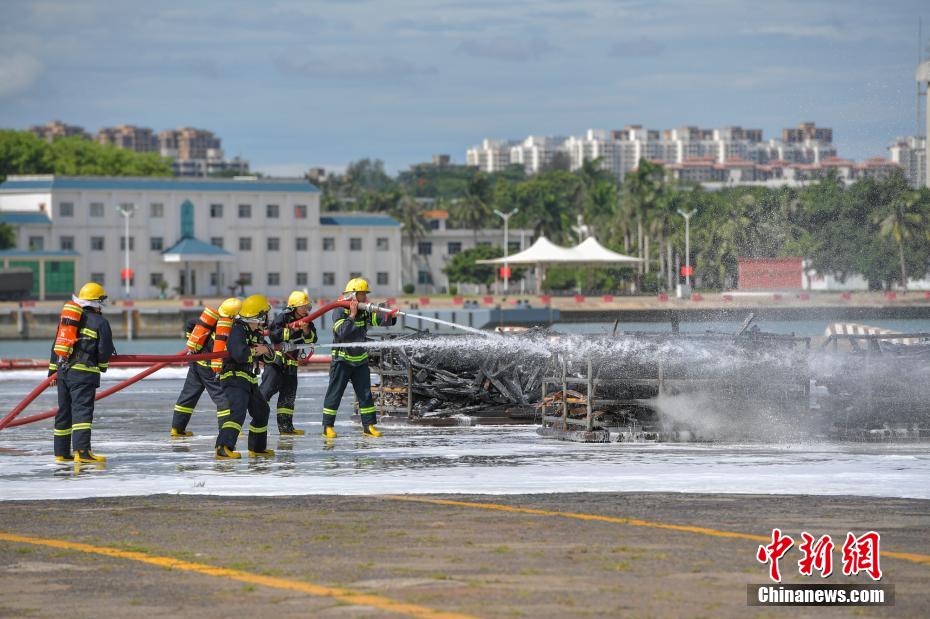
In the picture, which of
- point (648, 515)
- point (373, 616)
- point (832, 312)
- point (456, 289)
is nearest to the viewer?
point (373, 616)

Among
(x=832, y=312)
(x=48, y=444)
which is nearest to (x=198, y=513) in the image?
(x=48, y=444)

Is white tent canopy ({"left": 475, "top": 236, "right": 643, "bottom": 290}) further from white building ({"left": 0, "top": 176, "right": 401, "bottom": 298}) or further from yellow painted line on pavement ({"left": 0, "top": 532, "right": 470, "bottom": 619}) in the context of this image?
yellow painted line on pavement ({"left": 0, "top": 532, "right": 470, "bottom": 619})

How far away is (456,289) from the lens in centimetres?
12369

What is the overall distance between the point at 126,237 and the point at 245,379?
95.1m

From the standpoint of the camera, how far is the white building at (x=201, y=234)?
112812mm

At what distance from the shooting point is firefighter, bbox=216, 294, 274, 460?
616 inches

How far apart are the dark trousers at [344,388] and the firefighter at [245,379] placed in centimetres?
208

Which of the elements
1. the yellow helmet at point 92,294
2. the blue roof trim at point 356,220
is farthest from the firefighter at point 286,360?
the blue roof trim at point 356,220

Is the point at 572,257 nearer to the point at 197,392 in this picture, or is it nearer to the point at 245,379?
the point at 197,392

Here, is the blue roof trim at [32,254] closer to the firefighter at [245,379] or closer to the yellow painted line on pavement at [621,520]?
the firefighter at [245,379]

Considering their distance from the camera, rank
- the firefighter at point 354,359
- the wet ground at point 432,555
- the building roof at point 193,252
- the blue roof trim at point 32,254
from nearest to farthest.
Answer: the wet ground at point 432,555, the firefighter at point 354,359, the blue roof trim at point 32,254, the building roof at point 193,252

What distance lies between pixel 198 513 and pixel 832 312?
64.1 metres

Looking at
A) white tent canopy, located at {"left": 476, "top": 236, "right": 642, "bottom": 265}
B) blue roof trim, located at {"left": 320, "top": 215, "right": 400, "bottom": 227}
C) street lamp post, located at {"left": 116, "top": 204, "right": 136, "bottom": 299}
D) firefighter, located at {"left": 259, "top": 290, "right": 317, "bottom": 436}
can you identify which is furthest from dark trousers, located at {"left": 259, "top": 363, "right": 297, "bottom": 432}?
blue roof trim, located at {"left": 320, "top": 215, "right": 400, "bottom": 227}

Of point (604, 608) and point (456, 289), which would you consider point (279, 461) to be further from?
point (456, 289)
